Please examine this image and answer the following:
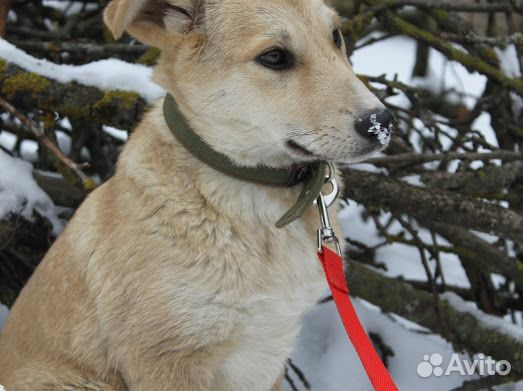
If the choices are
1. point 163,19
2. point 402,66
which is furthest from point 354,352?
point 402,66

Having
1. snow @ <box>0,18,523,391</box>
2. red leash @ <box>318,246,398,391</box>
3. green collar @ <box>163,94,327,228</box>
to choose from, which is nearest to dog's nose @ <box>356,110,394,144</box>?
green collar @ <box>163,94,327,228</box>

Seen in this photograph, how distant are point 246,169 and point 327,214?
0.34 meters

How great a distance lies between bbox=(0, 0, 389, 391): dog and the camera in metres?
2.42

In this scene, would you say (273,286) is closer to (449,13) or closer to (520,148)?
(520,148)

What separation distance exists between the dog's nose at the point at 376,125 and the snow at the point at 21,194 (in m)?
1.94

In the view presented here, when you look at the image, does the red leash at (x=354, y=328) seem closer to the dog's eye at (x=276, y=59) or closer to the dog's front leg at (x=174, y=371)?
the dog's front leg at (x=174, y=371)

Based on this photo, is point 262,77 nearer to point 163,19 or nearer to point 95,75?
point 163,19

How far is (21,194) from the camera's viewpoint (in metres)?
3.52

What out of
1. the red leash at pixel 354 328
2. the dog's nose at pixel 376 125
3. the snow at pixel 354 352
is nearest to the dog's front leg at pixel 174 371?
the red leash at pixel 354 328

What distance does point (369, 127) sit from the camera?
2270 millimetres

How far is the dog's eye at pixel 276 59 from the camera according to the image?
2424 millimetres

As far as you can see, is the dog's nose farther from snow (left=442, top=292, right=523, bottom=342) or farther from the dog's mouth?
snow (left=442, top=292, right=523, bottom=342)

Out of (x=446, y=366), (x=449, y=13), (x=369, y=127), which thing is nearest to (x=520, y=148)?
(x=449, y=13)

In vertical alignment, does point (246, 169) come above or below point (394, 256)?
above
